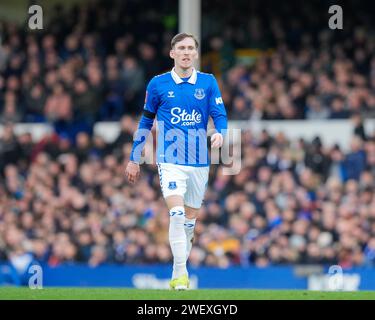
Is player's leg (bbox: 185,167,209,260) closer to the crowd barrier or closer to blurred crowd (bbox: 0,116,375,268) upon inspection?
the crowd barrier

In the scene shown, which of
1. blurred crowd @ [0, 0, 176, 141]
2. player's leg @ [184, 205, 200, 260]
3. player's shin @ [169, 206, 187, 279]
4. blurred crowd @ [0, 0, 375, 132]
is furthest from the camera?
blurred crowd @ [0, 0, 176, 141]

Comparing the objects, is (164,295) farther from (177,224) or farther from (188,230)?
(188,230)

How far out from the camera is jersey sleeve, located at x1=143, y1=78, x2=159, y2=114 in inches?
473

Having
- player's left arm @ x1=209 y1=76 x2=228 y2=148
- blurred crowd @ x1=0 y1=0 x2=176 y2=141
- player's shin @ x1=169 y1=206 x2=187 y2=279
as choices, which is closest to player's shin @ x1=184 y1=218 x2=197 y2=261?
player's shin @ x1=169 y1=206 x2=187 y2=279

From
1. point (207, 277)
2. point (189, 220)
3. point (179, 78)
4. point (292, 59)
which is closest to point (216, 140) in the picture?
point (179, 78)

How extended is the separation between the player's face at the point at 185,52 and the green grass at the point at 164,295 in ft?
7.23

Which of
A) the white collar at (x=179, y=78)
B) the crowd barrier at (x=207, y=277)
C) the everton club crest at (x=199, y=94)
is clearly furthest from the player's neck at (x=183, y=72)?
the crowd barrier at (x=207, y=277)

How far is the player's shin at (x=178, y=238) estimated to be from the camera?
1178cm

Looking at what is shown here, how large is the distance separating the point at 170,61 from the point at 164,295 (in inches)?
559

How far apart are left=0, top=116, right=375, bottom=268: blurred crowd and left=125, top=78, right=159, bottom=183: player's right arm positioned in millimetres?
7549

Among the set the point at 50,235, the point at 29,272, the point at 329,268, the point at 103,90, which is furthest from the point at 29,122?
the point at 329,268

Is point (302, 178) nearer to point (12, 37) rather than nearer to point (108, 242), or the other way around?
point (108, 242)

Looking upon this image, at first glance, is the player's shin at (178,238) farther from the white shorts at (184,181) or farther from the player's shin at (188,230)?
the player's shin at (188,230)

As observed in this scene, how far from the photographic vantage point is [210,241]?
789 inches
